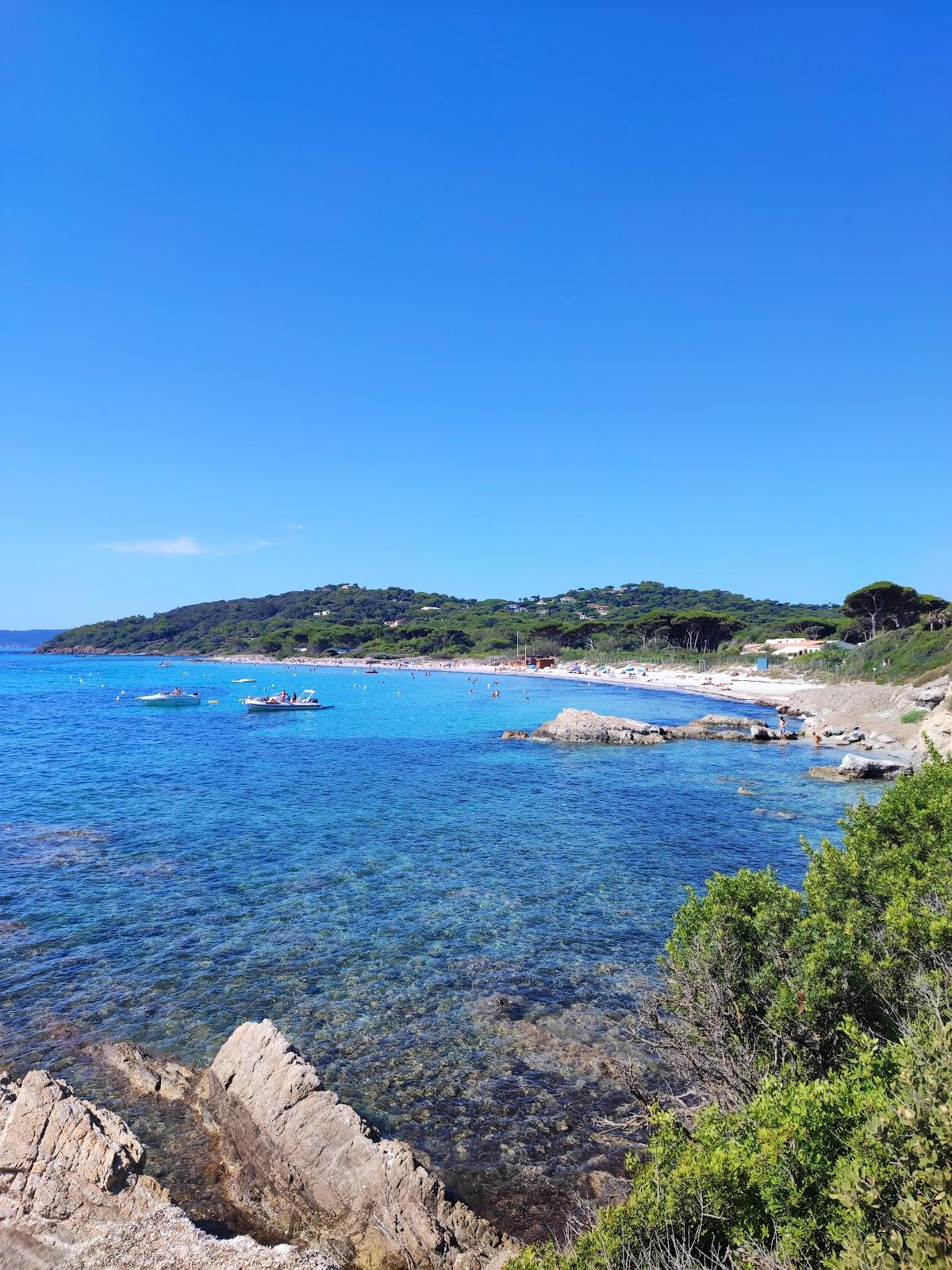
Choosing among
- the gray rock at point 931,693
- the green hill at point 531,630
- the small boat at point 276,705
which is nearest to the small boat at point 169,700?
the small boat at point 276,705

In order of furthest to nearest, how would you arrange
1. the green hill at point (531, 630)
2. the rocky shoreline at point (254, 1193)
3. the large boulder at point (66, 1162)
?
1. the green hill at point (531, 630)
2. the large boulder at point (66, 1162)
3. the rocky shoreline at point (254, 1193)

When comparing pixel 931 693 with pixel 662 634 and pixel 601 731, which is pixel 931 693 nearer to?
pixel 601 731

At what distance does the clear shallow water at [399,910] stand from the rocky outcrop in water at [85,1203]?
1.91 meters

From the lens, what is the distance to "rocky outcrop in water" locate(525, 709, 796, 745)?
45.7 m

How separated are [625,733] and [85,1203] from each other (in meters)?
40.9

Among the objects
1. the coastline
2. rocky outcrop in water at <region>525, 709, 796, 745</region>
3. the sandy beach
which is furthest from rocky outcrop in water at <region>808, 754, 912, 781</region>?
rocky outcrop in water at <region>525, 709, 796, 745</region>

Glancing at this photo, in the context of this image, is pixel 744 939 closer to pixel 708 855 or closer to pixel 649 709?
pixel 708 855

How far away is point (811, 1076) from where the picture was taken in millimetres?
7008

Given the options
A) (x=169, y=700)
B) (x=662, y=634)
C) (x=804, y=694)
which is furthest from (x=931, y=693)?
(x=662, y=634)

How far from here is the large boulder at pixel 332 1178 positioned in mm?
6891

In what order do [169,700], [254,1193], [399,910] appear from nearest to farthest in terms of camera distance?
1. [254,1193]
2. [399,910]
3. [169,700]

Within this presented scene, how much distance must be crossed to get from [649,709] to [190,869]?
164 feet

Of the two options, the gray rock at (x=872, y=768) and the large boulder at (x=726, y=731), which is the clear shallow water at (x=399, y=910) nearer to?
the gray rock at (x=872, y=768)

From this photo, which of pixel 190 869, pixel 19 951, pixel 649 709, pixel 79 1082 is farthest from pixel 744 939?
pixel 649 709
